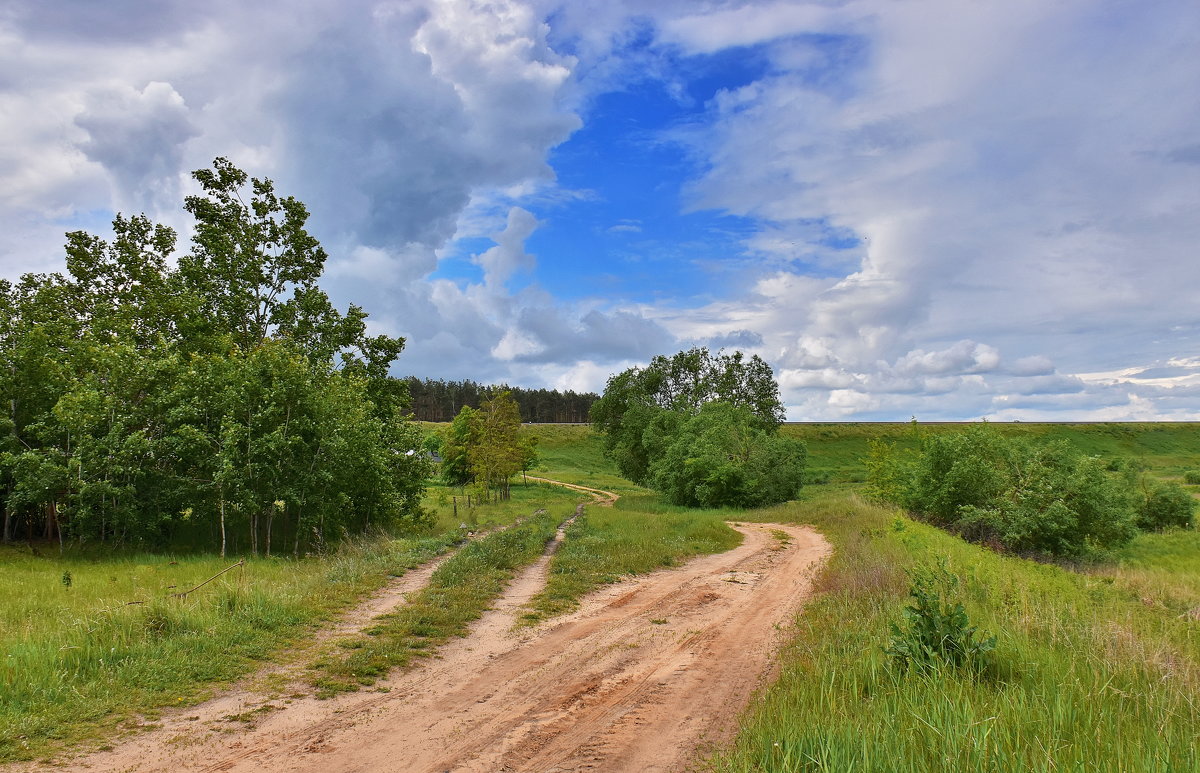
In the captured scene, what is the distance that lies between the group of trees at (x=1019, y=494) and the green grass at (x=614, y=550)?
36.3 ft

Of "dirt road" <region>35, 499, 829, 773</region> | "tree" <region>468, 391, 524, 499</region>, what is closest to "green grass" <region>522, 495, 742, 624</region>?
"dirt road" <region>35, 499, 829, 773</region>

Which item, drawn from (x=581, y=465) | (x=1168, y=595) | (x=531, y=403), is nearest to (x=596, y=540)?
(x=1168, y=595)

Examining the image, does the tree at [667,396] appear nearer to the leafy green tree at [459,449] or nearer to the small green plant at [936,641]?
the leafy green tree at [459,449]

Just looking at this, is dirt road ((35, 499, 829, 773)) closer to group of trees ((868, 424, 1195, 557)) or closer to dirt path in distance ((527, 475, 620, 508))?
group of trees ((868, 424, 1195, 557))

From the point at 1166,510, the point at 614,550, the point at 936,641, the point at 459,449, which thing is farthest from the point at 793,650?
the point at 459,449

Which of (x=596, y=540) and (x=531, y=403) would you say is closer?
(x=596, y=540)

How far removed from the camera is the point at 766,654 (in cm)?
858

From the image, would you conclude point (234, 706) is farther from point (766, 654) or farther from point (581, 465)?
point (581, 465)

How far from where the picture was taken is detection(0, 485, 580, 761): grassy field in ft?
20.7

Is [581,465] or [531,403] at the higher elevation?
[531,403]

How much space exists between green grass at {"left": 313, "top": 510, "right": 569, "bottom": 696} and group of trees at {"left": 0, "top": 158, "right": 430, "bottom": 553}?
806cm

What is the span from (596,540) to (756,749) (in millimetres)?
15523

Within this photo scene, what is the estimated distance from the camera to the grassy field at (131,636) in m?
6.32

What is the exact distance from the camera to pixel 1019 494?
25.5 meters
